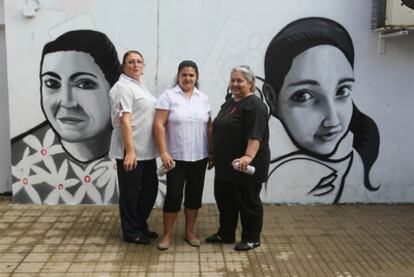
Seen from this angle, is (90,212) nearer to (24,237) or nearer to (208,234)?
(24,237)

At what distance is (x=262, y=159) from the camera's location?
4.19m

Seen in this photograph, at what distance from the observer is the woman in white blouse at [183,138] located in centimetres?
414

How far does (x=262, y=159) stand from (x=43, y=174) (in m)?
2.73

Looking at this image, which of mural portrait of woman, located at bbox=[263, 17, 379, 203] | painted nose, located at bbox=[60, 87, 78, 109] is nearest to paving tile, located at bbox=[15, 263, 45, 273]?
painted nose, located at bbox=[60, 87, 78, 109]

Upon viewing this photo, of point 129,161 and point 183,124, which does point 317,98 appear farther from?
point 129,161

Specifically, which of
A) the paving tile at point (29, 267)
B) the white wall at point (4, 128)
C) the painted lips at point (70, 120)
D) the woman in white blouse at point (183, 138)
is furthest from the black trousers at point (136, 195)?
the white wall at point (4, 128)

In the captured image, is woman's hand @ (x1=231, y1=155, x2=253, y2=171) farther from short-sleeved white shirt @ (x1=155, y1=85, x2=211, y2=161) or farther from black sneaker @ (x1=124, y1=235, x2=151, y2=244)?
black sneaker @ (x1=124, y1=235, x2=151, y2=244)

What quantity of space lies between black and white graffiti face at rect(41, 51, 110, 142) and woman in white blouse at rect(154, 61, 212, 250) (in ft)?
4.75

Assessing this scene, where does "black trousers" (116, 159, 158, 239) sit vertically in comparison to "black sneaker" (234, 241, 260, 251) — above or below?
above

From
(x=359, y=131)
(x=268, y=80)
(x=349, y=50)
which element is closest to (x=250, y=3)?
(x=268, y=80)

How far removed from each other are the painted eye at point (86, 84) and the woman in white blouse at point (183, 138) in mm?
1481

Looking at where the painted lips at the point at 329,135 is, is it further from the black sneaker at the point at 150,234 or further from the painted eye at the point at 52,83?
the painted eye at the point at 52,83

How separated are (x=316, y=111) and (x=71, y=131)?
111 inches

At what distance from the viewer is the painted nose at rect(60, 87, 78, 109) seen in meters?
5.38
